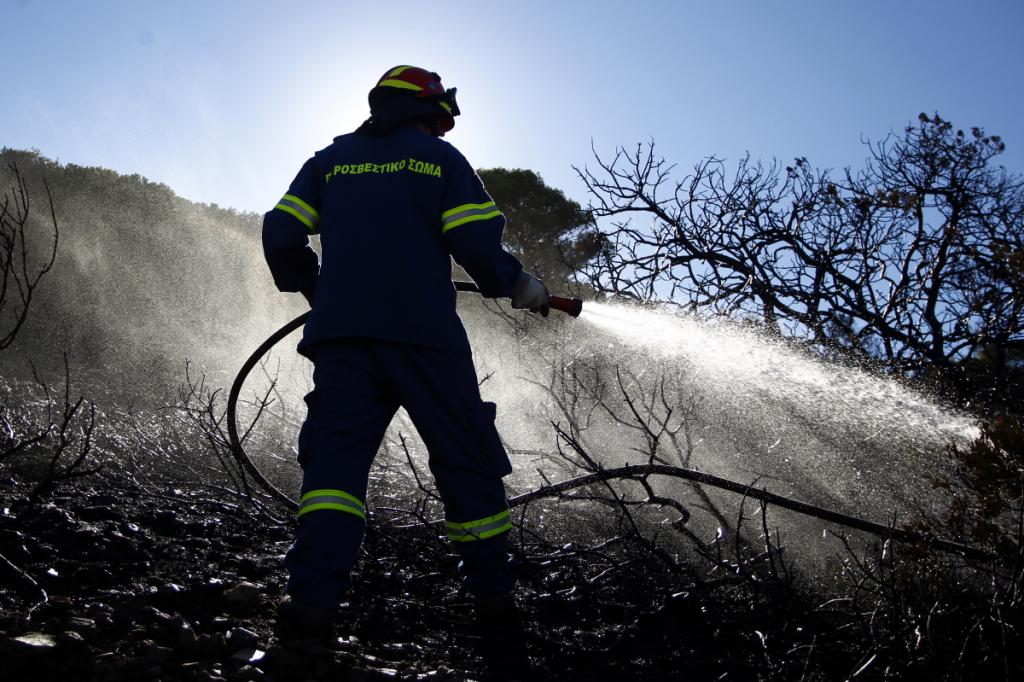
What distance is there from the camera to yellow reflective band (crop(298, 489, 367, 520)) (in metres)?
2.50

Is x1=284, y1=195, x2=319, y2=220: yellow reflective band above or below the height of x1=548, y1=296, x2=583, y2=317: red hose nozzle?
above

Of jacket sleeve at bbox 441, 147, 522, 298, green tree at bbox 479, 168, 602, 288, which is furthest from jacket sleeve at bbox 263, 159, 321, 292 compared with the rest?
green tree at bbox 479, 168, 602, 288

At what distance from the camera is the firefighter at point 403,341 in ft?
8.59

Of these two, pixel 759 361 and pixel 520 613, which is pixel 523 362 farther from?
pixel 520 613

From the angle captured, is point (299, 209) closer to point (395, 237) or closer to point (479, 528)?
point (395, 237)

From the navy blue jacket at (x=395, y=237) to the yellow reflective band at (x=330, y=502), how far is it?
1.72 ft

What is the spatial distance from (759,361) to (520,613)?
308 centimetres

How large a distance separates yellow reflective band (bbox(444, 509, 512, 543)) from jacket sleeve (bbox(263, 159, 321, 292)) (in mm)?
1140

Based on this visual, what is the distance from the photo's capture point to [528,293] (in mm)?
2961

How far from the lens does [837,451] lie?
17.1ft

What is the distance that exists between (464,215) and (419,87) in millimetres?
569

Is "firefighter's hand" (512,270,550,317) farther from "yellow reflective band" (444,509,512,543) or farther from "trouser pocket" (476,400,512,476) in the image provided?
"yellow reflective band" (444,509,512,543)

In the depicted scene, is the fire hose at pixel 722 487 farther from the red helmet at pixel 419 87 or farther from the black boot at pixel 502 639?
the red helmet at pixel 419 87

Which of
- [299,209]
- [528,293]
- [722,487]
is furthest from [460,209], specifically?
[722,487]
